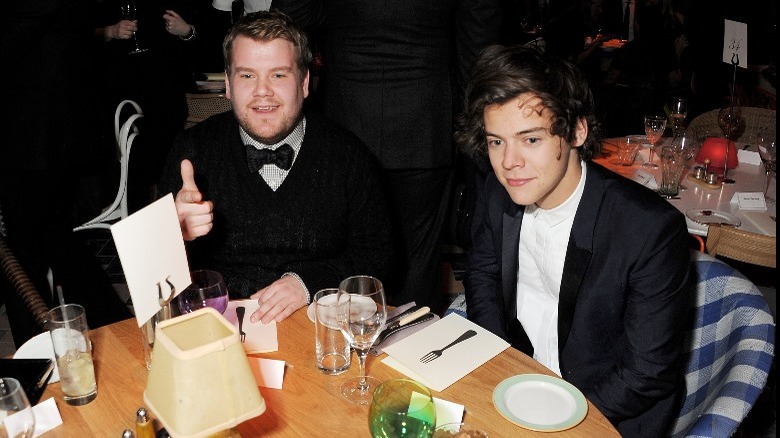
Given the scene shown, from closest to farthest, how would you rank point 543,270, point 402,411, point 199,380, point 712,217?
point 199,380
point 402,411
point 543,270
point 712,217

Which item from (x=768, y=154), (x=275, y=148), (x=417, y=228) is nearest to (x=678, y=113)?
(x=768, y=154)

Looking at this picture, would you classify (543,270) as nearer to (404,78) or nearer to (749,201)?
(404,78)

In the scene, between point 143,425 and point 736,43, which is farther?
point 736,43

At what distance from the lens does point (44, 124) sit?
3.41 metres

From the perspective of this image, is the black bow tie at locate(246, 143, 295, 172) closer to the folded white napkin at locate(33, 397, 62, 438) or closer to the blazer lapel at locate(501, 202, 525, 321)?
the blazer lapel at locate(501, 202, 525, 321)

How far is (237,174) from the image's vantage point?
7.57 ft

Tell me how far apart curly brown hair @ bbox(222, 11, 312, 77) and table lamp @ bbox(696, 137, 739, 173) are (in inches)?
82.0

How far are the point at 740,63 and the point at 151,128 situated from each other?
395 centimetres

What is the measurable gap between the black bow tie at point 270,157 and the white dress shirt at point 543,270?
2.70ft

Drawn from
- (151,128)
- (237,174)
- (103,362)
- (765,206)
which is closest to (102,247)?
(151,128)

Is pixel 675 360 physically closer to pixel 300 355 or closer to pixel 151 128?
pixel 300 355

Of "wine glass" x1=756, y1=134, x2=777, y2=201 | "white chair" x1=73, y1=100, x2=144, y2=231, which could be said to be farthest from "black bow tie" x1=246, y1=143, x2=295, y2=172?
"wine glass" x1=756, y1=134, x2=777, y2=201

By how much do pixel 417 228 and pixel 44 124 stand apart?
6.41 feet

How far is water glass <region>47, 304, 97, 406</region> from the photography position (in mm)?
1463
